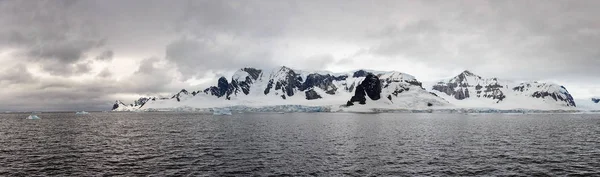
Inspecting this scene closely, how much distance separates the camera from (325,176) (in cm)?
3797

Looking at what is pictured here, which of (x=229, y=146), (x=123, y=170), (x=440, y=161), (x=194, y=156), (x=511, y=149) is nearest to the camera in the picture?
(x=123, y=170)

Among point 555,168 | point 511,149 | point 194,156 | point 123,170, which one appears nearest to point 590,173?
point 555,168

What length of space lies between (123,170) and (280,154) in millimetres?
20252

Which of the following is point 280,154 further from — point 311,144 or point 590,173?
point 590,173

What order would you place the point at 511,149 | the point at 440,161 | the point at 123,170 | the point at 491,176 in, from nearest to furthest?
1. the point at 491,176
2. the point at 123,170
3. the point at 440,161
4. the point at 511,149

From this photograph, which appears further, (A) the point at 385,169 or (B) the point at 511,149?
(B) the point at 511,149

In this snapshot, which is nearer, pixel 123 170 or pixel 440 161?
pixel 123 170

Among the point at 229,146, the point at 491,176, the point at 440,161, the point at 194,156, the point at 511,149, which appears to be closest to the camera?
the point at 491,176

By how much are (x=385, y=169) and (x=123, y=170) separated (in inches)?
1120

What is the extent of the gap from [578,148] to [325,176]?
149ft

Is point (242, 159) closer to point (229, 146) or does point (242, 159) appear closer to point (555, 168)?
point (229, 146)

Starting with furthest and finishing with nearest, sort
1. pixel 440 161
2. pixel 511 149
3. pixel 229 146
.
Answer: pixel 229 146, pixel 511 149, pixel 440 161

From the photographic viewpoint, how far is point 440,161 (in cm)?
4656

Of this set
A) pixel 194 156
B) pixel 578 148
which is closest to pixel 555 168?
pixel 578 148
